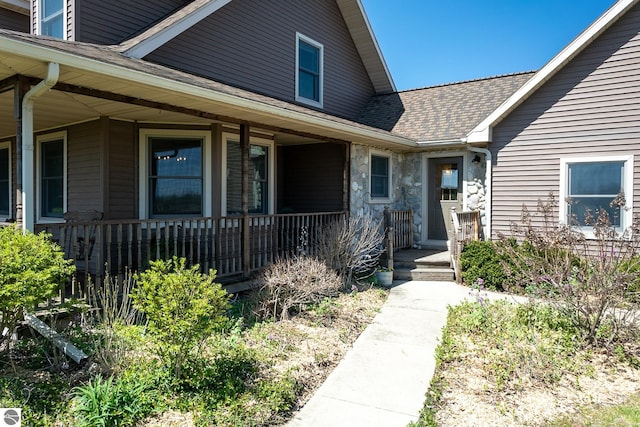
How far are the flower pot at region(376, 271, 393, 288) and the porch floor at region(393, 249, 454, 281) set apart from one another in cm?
63

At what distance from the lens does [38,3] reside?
7984 millimetres

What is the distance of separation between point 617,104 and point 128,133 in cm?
879

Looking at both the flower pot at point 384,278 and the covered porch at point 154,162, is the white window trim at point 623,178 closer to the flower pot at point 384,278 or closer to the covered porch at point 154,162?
the covered porch at point 154,162

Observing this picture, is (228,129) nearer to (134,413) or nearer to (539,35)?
(134,413)

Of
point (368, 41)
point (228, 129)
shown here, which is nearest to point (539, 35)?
point (368, 41)

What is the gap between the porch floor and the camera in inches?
345

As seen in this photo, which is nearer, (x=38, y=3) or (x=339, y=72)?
(x=38, y=3)

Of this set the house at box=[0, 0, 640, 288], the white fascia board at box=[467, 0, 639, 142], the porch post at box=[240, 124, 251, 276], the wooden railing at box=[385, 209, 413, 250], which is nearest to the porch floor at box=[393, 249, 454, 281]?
the wooden railing at box=[385, 209, 413, 250]

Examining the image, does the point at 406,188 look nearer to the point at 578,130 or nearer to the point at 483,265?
the point at 483,265

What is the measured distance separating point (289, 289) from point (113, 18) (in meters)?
5.47

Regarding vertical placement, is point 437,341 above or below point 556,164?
below

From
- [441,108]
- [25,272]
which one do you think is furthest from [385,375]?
[441,108]

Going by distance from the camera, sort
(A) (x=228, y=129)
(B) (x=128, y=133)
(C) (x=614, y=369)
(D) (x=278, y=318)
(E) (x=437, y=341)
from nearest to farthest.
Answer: (C) (x=614, y=369)
(E) (x=437, y=341)
(D) (x=278, y=318)
(B) (x=128, y=133)
(A) (x=228, y=129)

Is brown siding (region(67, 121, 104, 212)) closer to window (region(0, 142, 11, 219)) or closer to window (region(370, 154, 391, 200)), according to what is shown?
window (region(0, 142, 11, 219))
